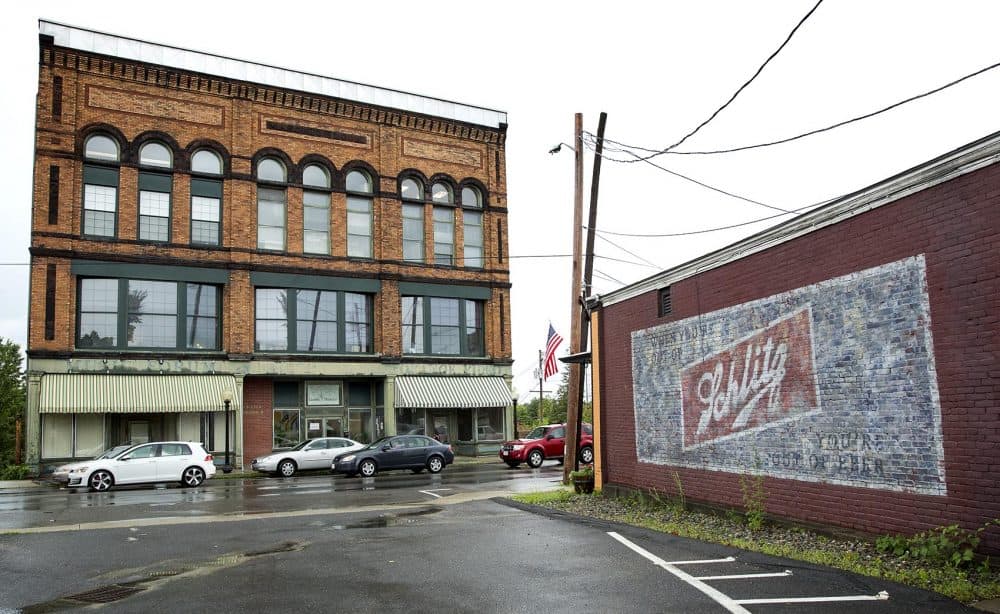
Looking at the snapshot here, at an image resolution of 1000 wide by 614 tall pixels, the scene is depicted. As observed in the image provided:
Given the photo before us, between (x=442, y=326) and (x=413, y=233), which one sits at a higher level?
(x=413, y=233)

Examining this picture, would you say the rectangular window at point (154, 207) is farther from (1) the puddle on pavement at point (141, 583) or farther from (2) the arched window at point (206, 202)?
(1) the puddle on pavement at point (141, 583)

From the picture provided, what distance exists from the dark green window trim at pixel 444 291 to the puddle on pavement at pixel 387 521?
19.3 m

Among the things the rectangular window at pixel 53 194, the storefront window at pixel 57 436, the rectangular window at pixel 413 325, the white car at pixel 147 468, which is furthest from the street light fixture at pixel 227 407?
the rectangular window at pixel 53 194

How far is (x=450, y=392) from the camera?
34.0 meters

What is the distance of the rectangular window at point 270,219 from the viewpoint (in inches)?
A: 1259

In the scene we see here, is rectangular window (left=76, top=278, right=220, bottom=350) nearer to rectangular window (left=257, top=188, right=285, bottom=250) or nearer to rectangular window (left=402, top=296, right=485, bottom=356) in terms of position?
rectangular window (left=257, top=188, right=285, bottom=250)

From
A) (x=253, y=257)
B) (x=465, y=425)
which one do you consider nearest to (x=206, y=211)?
(x=253, y=257)

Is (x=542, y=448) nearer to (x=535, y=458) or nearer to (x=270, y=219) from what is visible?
(x=535, y=458)

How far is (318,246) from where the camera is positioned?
3300cm

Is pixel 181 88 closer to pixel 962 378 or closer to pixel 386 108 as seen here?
pixel 386 108

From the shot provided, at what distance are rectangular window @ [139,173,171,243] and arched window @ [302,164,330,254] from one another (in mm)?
5276

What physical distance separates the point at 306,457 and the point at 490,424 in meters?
10.6

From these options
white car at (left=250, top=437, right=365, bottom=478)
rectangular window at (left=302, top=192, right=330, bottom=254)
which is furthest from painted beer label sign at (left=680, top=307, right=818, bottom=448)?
rectangular window at (left=302, top=192, right=330, bottom=254)

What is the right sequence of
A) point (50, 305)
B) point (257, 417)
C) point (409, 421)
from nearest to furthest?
point (50, 305) < point (257, 417) < point (409, 421)
